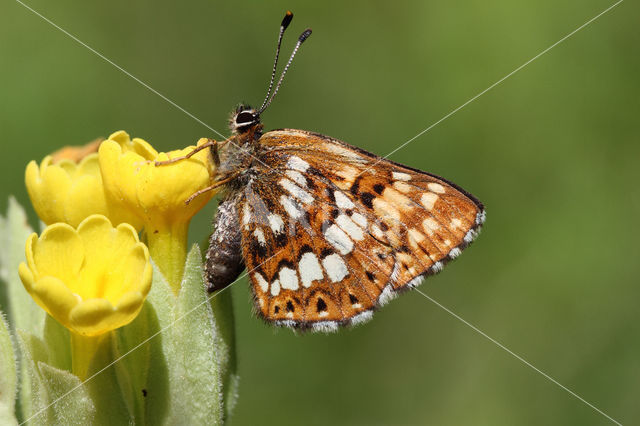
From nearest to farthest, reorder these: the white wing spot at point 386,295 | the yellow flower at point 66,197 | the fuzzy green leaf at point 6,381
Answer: the fuzzy green leaf at point 6,381 → the yellow flower at point 66,197 → the white wing spot at point 386,295

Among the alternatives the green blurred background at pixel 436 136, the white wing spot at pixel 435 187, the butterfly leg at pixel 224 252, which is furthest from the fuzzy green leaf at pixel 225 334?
the green blurred background at pixel 436 136

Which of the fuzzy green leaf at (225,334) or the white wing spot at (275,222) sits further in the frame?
the white wing spot at (275,222)

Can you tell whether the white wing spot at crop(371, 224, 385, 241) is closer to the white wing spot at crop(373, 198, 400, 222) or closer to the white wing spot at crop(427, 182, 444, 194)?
the white wing spot at crop(373, 198, 400, 222)

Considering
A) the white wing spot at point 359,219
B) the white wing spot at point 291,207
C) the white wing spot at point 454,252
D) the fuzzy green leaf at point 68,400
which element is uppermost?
the white wing spot at point 291,207

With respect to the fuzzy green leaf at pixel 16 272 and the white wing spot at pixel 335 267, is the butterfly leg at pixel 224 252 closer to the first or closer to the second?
the white wing spot at pixel 335 267

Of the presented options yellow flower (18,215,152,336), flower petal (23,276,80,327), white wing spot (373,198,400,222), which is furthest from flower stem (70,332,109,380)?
white wing spot (373,198,400,222)

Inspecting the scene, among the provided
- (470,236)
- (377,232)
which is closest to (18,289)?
(377,232)

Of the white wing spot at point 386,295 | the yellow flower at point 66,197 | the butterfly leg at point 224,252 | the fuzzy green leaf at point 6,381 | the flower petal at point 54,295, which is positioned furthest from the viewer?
the white wing spot at point 386,295

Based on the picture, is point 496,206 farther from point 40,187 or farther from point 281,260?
point 40,187
